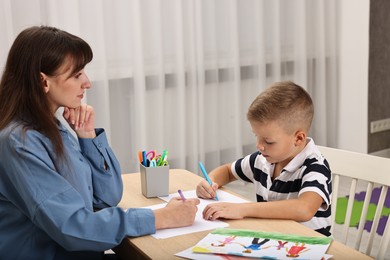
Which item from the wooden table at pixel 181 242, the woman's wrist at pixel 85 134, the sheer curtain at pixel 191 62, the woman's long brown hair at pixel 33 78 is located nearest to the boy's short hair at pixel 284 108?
the wooden table at pixel 181 242

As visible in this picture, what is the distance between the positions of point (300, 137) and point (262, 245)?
0.49 m

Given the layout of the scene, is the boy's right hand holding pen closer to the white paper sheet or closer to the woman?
the white paper sheet

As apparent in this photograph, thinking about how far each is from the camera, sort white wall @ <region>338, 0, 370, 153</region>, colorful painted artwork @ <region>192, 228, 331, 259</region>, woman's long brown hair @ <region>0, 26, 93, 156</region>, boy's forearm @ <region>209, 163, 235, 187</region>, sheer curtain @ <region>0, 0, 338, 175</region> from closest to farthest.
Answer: colorful painted artwork @ <region>192, 228, 331, 259</region>, woman's long brown hair @ <region>0, 26, 93, 156</region>, boy's forearm @ <region>209, 163, 235, 187</region>, sheer curtain @ <region>0, 0, 338, 175</region>, white wall @ <region>338, 0, 370, 153</region>

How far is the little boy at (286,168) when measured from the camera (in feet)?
5.83

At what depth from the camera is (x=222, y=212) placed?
1.77 meters

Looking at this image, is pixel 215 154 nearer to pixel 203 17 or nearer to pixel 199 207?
pixel 203 17

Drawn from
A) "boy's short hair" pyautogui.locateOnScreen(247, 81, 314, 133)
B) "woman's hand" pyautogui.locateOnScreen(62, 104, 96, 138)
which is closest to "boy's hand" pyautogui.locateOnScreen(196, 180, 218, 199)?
"boy's short hair" pyautogui.locateOnScreen(247, 81, 314, 133)

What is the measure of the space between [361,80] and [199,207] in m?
3.14

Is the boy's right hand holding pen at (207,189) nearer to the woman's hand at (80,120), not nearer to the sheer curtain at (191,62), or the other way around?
the woman's hand at (80,120)

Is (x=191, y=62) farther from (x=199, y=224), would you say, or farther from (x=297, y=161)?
(x=199, y=224)

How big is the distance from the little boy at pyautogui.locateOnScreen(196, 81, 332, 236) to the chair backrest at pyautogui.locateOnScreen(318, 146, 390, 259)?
0.52 feet

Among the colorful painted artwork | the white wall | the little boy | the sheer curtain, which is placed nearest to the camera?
the colorful painted artwork

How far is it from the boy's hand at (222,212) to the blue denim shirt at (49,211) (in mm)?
170

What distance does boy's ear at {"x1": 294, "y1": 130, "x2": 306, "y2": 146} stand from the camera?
195 cm
